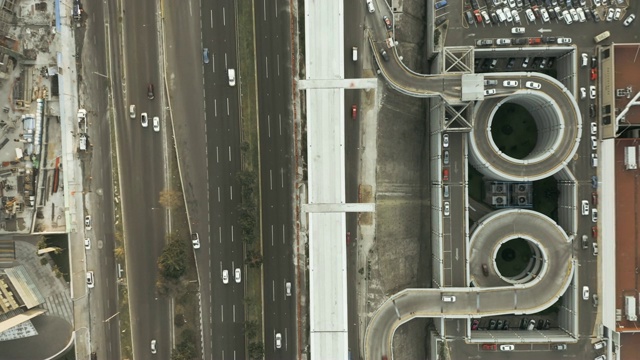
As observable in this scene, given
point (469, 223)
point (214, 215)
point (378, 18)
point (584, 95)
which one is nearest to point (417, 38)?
point (378, 18)

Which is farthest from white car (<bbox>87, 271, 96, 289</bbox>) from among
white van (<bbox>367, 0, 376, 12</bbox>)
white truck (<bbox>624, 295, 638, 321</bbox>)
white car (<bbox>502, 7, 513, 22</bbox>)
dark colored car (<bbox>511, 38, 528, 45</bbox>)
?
white truck (<bbox>624, 295, 638, 321</bbox>)

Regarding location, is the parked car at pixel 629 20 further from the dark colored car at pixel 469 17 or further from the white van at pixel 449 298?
the white van at pixel 449 298

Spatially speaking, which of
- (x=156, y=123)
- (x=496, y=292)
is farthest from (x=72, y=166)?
(x=496, y=292)

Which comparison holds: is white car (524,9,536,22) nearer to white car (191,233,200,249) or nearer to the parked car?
the parked car

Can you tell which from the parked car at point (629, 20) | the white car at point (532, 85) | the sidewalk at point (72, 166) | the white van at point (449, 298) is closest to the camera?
the white car at point (532, 85)

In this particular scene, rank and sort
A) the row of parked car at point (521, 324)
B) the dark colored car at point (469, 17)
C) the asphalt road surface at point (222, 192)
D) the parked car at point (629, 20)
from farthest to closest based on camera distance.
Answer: the row of parked car at point (521, 324)
the asphalt road surface at point (222, 192)
the dark colored car at point (469, 17)
the parked car at point (629, 20)

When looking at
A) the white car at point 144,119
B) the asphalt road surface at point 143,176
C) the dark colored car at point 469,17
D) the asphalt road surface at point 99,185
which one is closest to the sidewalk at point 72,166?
the asphalt road surface at point 99,185
